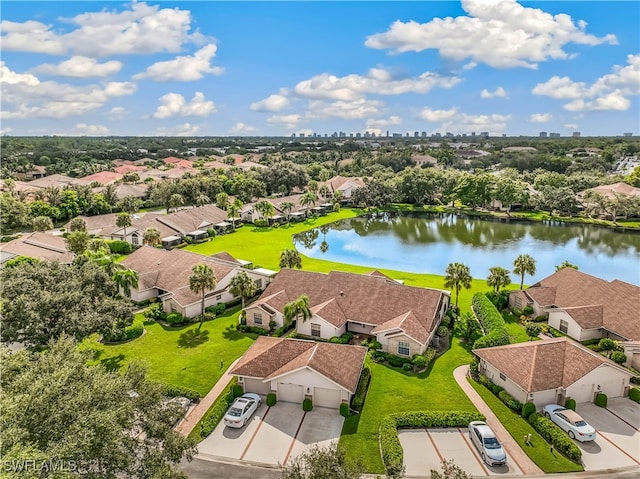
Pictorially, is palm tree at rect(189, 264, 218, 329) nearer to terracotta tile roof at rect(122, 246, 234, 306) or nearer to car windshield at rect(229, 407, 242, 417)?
terracotta tile roof at rect(122, 246, 234, 306)

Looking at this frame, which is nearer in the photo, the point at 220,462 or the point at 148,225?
the point at 220,462

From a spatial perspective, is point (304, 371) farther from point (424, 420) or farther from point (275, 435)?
point (424, 420)

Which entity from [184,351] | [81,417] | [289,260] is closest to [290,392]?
[184,351]

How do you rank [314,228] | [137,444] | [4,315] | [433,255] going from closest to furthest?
[137,444], [4,315], [433,255], [314,228]

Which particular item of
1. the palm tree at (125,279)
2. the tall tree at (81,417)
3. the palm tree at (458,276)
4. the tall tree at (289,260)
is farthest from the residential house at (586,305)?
the palm tree at (125,279)

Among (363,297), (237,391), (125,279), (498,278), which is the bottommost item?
(237,391)

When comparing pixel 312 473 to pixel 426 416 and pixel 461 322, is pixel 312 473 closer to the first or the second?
pixel 426 416

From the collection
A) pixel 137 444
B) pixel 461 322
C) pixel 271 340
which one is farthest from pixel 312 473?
pixel 461 322
